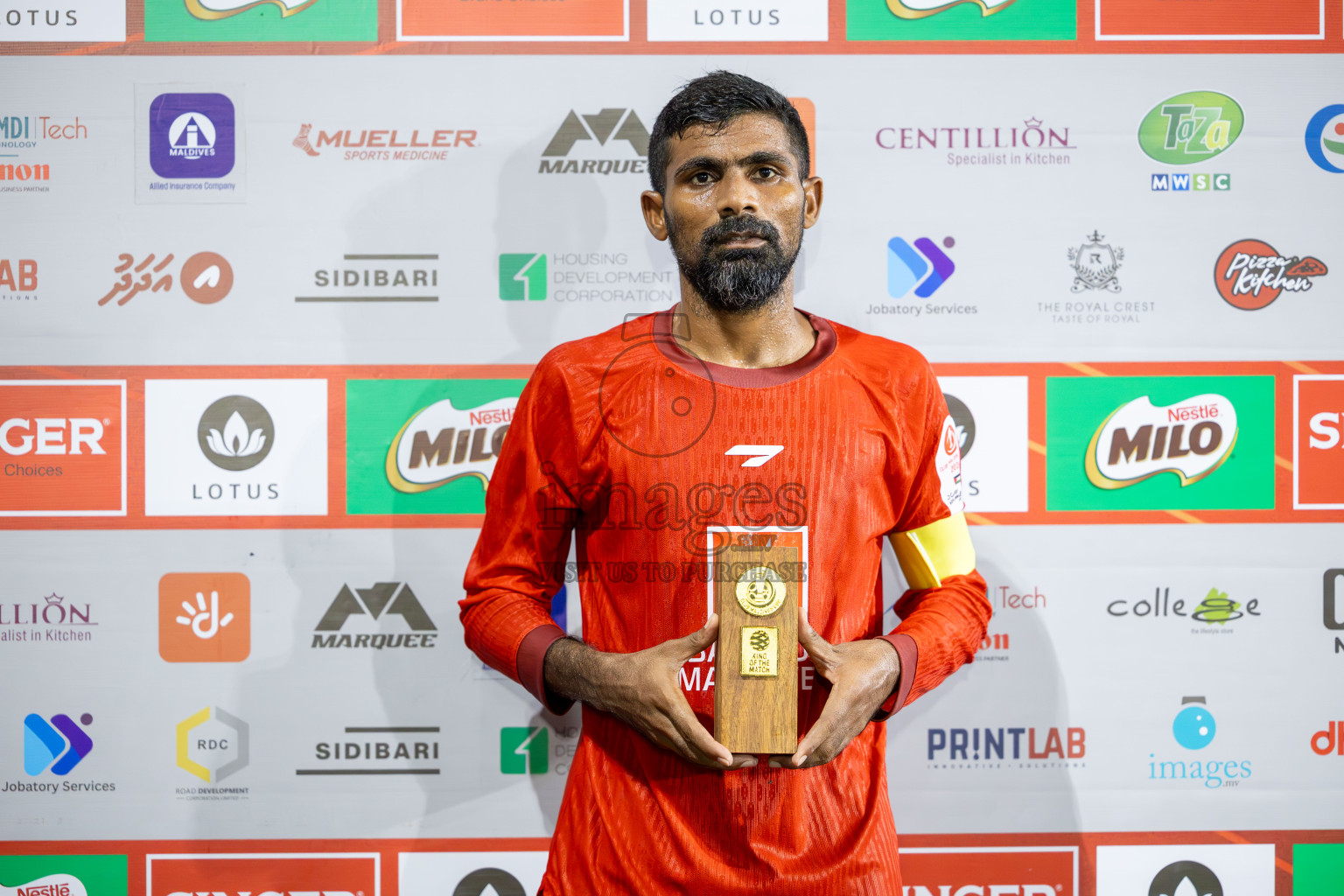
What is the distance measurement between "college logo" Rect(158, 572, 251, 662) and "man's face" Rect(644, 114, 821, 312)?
1093 millimetres

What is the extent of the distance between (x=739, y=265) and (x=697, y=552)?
1.24ft

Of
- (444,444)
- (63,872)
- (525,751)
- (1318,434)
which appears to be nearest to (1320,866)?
(1318,434)

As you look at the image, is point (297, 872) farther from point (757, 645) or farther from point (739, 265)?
point (739, 265)

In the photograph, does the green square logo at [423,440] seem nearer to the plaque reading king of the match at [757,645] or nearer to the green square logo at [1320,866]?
the plaque reading king of the match at [757,645]

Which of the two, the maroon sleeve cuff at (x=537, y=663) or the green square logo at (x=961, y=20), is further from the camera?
the green square logo at (x=961, y=20)

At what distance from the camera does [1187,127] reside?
5.46 ft

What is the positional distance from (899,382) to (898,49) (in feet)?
2.57

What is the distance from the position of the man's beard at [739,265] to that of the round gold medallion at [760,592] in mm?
386

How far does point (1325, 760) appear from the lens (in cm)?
168

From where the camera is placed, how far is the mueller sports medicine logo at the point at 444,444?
1649 mm

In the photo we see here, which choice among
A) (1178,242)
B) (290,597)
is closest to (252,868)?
(290,597)

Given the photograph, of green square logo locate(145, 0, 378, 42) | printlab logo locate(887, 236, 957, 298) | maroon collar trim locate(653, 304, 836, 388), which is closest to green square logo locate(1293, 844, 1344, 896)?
printlab logo locate(887, 236, 957, 298)

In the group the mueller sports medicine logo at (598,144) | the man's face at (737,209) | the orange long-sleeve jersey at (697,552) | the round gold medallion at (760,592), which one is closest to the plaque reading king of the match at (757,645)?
the round gold medallion at (760,592)

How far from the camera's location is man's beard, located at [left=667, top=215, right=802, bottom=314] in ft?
3.77
